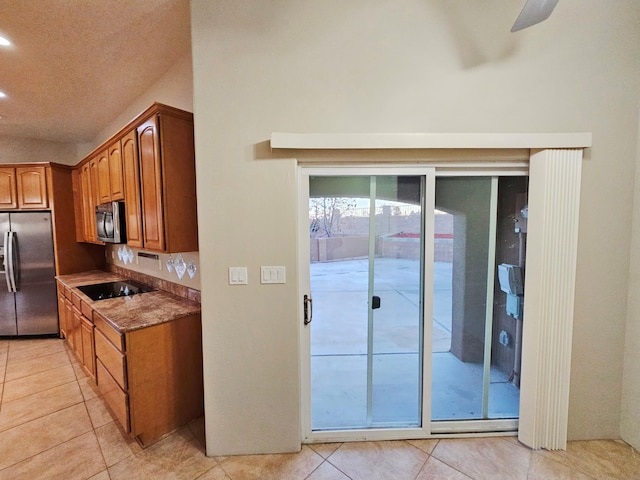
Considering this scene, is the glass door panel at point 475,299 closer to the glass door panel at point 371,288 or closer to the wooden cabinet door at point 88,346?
the glass door panel at point 371,288

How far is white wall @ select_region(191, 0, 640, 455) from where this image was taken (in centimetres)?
165

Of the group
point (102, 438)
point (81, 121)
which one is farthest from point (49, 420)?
point (81, 121)

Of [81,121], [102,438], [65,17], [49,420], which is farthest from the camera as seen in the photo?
[81,121]

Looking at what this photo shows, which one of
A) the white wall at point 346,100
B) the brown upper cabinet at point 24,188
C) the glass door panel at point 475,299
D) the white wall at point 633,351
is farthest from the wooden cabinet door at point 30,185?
the white wall at point 633,351

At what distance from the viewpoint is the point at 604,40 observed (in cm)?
168

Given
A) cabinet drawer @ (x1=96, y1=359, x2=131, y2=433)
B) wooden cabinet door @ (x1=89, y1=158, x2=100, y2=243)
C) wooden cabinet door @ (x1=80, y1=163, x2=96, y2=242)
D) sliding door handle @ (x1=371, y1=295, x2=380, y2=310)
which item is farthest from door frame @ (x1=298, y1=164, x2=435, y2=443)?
wooden cabinet door @ (x1=80, y1=163, x2=96, y2=242)

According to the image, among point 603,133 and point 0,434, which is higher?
point 603,133

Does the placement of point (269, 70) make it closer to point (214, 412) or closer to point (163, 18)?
point (163, 18)

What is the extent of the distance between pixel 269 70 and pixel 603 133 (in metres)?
2.16

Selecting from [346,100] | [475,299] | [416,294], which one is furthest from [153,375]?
[475,299]

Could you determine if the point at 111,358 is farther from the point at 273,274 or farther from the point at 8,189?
the point at 8,189

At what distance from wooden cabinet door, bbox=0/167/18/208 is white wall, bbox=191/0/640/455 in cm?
370

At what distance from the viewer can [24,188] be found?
3.48 m

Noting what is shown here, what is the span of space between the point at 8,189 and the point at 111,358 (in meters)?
3.31
